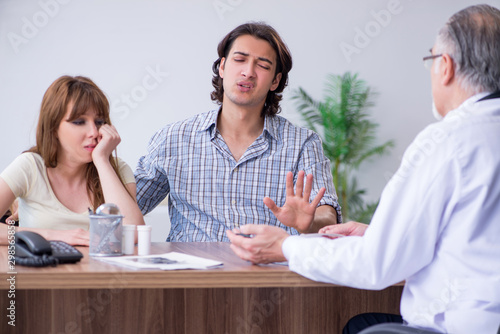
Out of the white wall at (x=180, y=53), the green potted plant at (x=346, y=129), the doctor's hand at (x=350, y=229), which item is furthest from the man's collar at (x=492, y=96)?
the green potted plant at (x=346, y=129)

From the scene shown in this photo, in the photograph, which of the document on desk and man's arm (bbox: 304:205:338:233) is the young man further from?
the document on desk

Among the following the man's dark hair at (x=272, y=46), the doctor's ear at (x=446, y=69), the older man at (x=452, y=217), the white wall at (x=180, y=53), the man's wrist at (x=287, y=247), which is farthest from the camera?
the white wall at (x=180, y=53)

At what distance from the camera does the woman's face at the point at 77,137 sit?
224 centimetres

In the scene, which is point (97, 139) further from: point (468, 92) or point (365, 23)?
point (365, 23)

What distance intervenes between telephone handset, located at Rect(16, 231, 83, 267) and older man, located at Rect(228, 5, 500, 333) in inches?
24.6

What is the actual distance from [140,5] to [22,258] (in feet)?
15.9

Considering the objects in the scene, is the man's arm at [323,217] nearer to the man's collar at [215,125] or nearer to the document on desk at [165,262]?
the man's collar at [215,125]

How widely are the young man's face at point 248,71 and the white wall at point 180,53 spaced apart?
2999 mm

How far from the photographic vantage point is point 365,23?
Result: 6406mm

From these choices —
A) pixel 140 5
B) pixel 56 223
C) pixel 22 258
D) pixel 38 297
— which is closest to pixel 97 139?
pixel 56 223

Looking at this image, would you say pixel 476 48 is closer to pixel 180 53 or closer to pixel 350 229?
pixel 350 229

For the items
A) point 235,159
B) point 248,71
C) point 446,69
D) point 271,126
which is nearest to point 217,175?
point 235,159

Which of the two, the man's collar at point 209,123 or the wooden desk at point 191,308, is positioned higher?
the man's collar at point 209,123

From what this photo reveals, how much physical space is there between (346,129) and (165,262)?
4774mm
